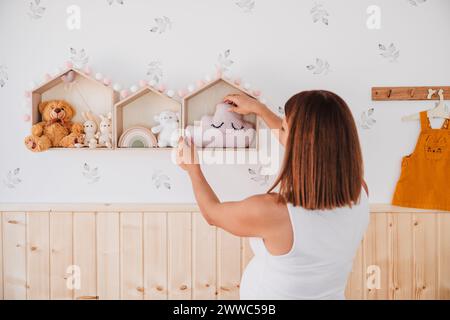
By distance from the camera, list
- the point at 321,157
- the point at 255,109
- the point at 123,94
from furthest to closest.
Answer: the point at 123,94, the point at 255,109, the point at 321,157

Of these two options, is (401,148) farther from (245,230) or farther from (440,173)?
(245,230)

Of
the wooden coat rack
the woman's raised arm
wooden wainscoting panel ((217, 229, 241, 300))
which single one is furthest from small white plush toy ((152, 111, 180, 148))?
the wooden coat rack

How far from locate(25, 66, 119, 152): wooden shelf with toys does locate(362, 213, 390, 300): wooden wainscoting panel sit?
4.18 ft

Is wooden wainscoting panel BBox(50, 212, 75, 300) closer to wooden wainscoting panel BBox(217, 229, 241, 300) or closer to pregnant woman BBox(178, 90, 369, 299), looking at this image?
wooden wainscoting panel BBox(217, 229, 241, 300)

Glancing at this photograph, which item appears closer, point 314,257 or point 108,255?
point 314,257

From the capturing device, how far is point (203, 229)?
6.63ft

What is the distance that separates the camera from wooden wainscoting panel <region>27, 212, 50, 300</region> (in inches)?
79.9

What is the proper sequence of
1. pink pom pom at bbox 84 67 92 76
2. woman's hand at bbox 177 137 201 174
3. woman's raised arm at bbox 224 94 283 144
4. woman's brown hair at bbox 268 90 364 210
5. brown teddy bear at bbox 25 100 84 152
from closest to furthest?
woman's brown hair at bbox 268 90 364 210, woman's hand at bbox 177 137 201 174, woman's raised arm at bbox 224 94 283 144, brown teddy bear at bbox 25 100 84 152, pink pom pom at bbox 84 67 92 76

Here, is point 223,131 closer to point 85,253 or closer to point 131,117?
point 131,117

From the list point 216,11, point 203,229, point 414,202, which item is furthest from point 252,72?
point 414,202

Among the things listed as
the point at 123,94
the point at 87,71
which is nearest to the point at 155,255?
the point at 123,94

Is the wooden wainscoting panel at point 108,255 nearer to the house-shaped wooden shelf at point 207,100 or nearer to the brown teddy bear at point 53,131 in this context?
the brown teddy bear at point 53,131

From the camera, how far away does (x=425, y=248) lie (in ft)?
6.64

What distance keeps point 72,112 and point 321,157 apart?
1.33 metres
